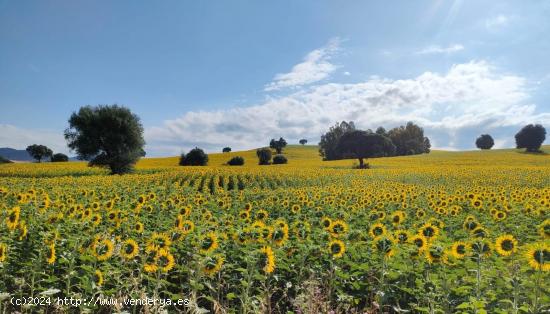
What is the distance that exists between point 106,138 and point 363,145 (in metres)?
37.4

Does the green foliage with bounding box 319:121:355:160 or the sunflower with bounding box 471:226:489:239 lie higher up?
the green foliage with bounding box 319:121:355:160

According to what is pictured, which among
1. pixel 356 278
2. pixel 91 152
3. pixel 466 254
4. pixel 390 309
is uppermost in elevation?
pixel 91 152

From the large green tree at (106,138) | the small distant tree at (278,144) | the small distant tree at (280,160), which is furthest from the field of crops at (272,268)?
the small distant tree at (278,144)

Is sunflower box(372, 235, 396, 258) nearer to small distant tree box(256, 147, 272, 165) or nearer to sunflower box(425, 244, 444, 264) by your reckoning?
sunflower box(425, 244, 444, 264)

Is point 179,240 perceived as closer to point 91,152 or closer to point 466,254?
point 466,254

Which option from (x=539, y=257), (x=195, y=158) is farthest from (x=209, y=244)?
(x=195, y=158)

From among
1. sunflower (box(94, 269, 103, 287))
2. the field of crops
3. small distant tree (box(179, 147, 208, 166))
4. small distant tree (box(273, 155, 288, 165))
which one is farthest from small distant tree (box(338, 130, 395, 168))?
sunflower (box(94, 269, 103, 287))

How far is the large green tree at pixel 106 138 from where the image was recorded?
1896 inches

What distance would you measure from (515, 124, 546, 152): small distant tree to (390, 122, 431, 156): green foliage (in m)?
23.7

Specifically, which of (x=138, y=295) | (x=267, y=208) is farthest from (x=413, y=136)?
(x=138, y=295)

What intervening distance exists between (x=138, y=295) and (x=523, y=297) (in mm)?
4889

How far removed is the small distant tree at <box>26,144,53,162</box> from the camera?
371ft

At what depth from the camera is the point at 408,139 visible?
110 meters

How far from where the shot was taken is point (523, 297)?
16.0 ft
